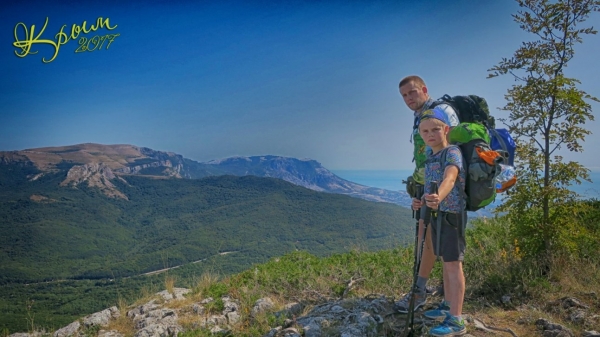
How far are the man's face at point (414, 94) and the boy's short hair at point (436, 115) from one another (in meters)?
0.41

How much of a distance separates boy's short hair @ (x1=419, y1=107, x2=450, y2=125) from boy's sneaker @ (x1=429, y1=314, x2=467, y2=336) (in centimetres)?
213

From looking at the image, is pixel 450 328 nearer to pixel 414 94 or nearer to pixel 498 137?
pixel 498 137

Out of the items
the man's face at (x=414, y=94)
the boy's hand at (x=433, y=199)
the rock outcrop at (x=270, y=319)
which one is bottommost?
the rock outcrop at (x=270, y=319)

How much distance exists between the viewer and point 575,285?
16.9 feet

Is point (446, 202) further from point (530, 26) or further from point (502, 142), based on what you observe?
point (530, 26)

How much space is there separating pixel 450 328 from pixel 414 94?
2676mm

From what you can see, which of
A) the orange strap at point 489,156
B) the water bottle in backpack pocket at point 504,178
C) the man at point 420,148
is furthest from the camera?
the man at point 420,148

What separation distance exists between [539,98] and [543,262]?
8.45ft

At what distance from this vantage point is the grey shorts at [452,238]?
3890mm

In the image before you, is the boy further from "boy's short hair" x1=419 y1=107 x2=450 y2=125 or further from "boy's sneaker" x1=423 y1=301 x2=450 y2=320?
"boy's sneaker" x1=423 y1=301 x2=450 y2=320

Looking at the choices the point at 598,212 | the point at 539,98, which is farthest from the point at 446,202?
the point at 598,212

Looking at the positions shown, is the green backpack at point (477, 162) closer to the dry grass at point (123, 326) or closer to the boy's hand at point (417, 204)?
the boy's hand at point (417, 204)

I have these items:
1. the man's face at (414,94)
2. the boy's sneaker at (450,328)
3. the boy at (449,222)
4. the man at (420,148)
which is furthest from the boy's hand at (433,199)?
the man's face at (414,94)

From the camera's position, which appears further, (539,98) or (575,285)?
(539,98)
